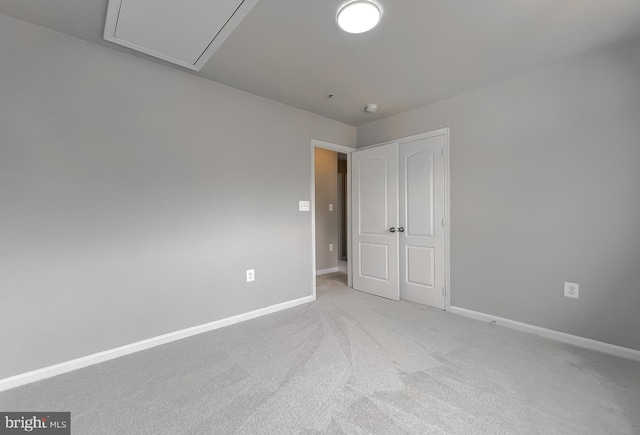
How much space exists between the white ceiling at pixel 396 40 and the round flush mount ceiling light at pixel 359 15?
0.19 ft

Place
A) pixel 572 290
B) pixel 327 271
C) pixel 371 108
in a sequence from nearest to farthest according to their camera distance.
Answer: pixel 572 290 < pixel 371 108 < pixel 327 271

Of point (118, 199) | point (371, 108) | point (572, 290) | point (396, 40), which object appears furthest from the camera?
point (371, 108)

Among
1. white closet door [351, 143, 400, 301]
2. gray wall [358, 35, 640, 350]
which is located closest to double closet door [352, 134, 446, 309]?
white closet door [351, 143, 400, 301]

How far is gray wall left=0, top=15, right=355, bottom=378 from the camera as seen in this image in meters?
1.78

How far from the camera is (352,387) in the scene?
1.67 meters

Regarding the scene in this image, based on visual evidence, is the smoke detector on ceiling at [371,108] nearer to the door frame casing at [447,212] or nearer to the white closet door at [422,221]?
the white closet door at [422,221]

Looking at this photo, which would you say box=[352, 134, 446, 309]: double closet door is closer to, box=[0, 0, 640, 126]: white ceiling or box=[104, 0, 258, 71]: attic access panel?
box=[0, 0, 640, 126]: white ceiling

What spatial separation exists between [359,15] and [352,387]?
237cm

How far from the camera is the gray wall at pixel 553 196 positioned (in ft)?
6.72

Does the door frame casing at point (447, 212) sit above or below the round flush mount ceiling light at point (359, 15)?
below

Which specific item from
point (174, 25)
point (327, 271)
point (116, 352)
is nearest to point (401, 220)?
point (327, 271)

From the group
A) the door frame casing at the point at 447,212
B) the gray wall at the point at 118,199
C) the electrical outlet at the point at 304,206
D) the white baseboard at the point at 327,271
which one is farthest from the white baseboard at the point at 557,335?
the white baseboard at the point at 327,271

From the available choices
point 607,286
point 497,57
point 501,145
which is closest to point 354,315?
point 607,286

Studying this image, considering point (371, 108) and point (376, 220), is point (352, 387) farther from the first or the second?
point (371, 108)
